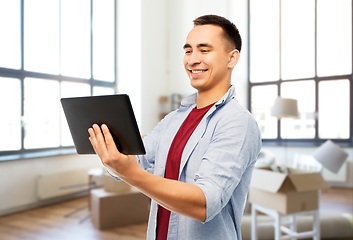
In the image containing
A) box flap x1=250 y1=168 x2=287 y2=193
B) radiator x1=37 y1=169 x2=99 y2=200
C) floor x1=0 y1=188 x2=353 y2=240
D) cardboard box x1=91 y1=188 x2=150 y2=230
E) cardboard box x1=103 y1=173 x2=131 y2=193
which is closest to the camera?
box flap x1=250 y1=168 x2=287 y2=193

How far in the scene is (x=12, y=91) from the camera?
4426mm

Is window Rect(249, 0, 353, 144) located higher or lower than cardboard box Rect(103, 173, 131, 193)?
higher

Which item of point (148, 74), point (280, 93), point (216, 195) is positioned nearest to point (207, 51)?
point (216, 195)

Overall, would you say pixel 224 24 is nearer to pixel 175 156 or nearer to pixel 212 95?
pixel 212 95

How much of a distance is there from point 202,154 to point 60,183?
14.2 feet

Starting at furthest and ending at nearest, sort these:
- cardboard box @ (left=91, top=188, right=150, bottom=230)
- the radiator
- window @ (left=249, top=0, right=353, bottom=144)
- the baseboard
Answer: window @ (left=249, top=0, right=353, bottom=144) → the radiator → the baseboard → cardboard box @ (left=91, top=188, right=150, bottom=230)

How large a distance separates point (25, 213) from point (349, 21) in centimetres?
679

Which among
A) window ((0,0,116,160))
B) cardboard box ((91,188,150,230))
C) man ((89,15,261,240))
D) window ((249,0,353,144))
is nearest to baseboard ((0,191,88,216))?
window ((0,0,116,160))

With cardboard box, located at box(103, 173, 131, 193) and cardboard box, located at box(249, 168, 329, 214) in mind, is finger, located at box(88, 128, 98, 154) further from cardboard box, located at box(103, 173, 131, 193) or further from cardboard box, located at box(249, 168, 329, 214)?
cardboard box, located at box(103, 173, 131, 193)

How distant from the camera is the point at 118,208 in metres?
3.41

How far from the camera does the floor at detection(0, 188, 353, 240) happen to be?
312 centimetres

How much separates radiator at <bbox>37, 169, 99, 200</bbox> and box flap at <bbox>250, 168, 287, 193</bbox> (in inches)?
109

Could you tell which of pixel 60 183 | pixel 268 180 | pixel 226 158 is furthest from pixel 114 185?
pixel 226 158

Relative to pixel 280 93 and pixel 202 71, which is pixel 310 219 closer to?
pixel 202 71
